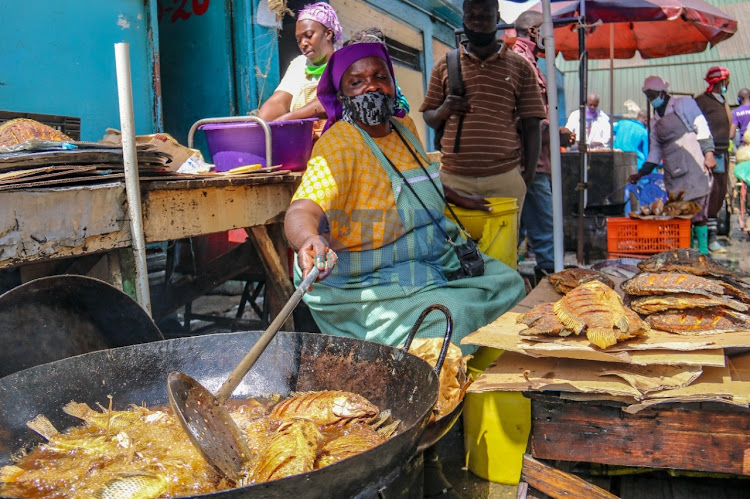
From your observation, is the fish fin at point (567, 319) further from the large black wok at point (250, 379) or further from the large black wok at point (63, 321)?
the large black wok at point (63, 321)

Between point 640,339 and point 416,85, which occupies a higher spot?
point 416,85

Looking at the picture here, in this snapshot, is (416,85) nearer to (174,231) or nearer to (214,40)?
(214,40)

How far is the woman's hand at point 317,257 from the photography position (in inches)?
81.0

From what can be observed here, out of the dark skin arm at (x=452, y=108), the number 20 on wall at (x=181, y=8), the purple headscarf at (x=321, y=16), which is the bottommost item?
the dark skin arm at (x=452, y=108)

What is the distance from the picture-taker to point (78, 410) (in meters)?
1.93

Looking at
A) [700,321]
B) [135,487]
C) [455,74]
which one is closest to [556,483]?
[700,321]

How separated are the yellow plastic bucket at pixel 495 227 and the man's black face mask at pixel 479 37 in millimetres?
1359

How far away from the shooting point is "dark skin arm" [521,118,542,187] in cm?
483

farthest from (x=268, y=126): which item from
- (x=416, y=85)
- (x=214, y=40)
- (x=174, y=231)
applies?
(x=416, y=85)

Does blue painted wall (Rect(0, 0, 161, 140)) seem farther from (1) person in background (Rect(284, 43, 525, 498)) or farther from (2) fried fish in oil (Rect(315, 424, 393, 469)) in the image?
(2) fried fish in oil (Rect(315, 424, 393, 469))

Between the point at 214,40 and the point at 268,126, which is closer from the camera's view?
the point at 268,126

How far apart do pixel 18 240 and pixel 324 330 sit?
1476 mm

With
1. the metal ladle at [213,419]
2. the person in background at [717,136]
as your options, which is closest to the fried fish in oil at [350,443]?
the metal ladle at [213,419]

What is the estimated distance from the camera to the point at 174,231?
2793 millimetres
